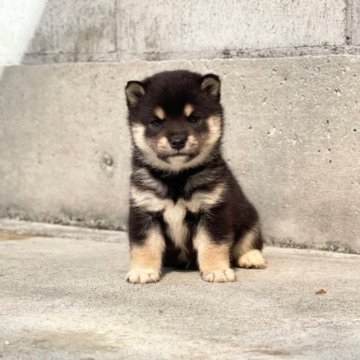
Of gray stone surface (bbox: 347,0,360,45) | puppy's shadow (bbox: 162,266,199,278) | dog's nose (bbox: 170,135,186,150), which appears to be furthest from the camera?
gray stone surface (bbox: 347,0,360,45)

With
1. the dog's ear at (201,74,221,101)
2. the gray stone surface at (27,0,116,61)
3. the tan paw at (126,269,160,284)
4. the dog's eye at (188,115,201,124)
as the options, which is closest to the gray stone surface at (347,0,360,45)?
the dog's ear at (201,74,221,101)

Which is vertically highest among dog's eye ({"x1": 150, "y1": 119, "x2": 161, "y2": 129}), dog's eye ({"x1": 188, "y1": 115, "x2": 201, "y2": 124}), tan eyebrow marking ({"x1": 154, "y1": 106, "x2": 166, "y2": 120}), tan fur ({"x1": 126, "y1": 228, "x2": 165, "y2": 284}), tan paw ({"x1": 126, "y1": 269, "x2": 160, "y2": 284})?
tan eyebrow marking ({"x1": 154, "y1": 106, "x2": 166, "y2": 120})

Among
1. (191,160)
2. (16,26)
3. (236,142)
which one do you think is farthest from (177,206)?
(16,26)

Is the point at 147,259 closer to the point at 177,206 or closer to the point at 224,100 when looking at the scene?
the point at 177,206

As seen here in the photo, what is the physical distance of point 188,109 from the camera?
4.72 meters

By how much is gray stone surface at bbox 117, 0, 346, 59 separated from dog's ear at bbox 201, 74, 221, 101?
3.35 ft

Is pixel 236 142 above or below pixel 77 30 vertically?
below

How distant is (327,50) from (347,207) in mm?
1061

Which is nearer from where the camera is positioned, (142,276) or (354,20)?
(142,276)

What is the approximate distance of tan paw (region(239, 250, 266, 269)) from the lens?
17.0ft

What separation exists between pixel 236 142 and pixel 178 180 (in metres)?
1.21

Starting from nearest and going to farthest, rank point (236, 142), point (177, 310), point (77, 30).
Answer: point (177, 310)
point (236, 142)
point (77, 30)

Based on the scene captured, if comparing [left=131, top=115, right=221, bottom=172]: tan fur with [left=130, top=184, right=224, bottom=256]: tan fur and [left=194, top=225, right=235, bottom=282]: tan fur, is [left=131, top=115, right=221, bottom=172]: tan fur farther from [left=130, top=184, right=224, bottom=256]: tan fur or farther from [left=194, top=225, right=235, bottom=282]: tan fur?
[left=194, top=225, right=235, bottom=282]: tan fur

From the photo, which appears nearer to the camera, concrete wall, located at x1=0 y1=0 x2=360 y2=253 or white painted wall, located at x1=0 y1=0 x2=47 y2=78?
concrete wall, located at x1=0 y1=0 x2=360 y2=253
